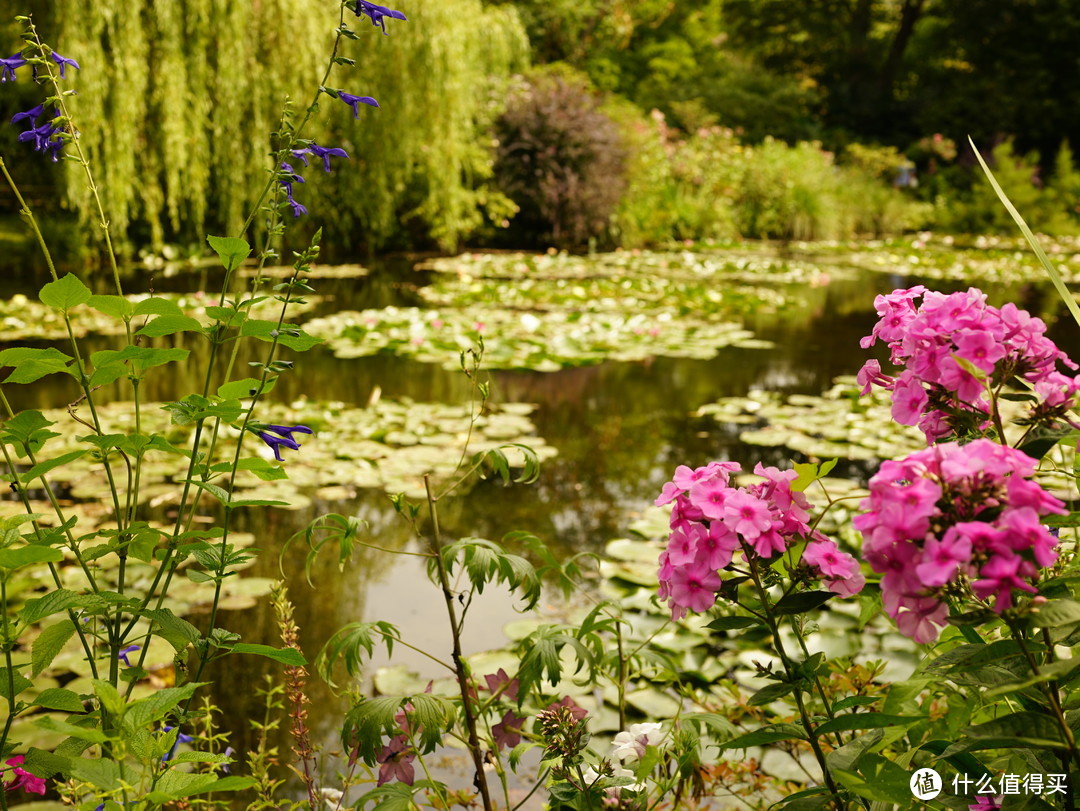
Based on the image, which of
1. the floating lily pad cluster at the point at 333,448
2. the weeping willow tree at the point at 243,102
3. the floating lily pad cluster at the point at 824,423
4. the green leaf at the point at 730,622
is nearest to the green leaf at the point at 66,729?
the green leaf at the point at 730,622

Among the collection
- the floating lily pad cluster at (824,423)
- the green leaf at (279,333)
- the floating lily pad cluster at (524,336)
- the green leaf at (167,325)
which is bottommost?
the floating lily pad cluster at (524,336)

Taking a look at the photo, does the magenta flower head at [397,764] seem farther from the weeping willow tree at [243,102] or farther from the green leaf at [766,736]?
the weeping willow tree at [243,102]

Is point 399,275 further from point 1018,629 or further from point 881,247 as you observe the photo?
point 1018,629

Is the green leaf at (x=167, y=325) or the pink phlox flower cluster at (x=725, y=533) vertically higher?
the green leaf at (x=167, y=325)

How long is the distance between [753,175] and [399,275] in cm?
619

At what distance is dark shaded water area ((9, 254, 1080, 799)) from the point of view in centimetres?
216

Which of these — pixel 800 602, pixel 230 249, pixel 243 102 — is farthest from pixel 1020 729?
pixel 243 102

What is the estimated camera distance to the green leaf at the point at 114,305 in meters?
0.98

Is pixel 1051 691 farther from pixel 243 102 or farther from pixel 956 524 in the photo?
pixel 243 102

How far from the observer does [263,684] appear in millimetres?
1964

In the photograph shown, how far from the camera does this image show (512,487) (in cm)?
317

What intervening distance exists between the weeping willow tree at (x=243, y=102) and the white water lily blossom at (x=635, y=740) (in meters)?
4.69

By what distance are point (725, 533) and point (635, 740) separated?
392 mm

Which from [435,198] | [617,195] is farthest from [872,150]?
[435,198]
